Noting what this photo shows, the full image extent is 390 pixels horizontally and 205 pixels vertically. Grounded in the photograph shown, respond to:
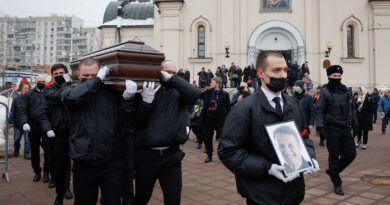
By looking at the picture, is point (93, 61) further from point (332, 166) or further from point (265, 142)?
point (332, 166)

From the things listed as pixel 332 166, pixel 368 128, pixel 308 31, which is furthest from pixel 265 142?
pixel 308 31

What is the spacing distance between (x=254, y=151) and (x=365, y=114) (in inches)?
399

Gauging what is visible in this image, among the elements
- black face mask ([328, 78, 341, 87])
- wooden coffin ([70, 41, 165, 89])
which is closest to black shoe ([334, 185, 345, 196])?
black face mask ([328, 78, 341, 87])

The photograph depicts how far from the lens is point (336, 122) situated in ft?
20.0

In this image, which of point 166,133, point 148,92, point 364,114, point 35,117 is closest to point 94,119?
point 148,92

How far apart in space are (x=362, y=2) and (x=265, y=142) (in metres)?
28.2

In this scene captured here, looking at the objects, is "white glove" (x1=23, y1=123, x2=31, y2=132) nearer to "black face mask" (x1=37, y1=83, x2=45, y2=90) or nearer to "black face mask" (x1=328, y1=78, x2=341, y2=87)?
"black face mask" (x1=37, y1=83, x2=45, y2=90)

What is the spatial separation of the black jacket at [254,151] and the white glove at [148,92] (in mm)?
991

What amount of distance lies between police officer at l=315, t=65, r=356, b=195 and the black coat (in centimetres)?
561

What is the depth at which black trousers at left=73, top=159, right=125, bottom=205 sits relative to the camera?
3578mm

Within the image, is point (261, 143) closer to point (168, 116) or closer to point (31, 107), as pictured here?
point (168, 116)

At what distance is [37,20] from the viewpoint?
98.8 metres

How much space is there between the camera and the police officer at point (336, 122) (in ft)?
19.8

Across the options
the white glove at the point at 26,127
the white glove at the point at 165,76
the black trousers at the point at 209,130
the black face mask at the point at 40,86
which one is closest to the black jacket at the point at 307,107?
the black trousers at the point at 209,130
